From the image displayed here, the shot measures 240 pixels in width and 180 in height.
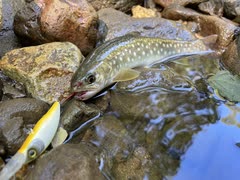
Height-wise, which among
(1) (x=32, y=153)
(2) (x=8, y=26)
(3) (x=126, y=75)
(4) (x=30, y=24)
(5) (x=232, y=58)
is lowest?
(5) (x=232, y=58)

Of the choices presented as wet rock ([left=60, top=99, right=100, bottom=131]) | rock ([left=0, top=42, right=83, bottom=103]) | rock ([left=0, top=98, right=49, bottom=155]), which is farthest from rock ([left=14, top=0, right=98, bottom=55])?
rock ([left=0, top=98, right=49, bottom=155])

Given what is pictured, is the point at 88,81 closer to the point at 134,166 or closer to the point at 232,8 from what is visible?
the point at 134,166

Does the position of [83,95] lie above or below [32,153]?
below

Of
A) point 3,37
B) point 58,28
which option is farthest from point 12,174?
point 3,37

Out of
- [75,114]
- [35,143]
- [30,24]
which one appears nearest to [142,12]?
[30,24]

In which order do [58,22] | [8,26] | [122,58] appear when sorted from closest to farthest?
1. [122,58]
2. [58,22]
3. [8,26]

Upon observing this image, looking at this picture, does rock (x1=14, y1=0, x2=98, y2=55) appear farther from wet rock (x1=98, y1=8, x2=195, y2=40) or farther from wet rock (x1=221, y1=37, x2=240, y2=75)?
wet rock (x1=221, y1=37, x2=240, y2=75)

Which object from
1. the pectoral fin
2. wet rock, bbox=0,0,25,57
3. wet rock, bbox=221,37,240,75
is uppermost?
wet rock, bbox=0,0,25,57

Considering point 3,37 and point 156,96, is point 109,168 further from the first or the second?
point 3,37
